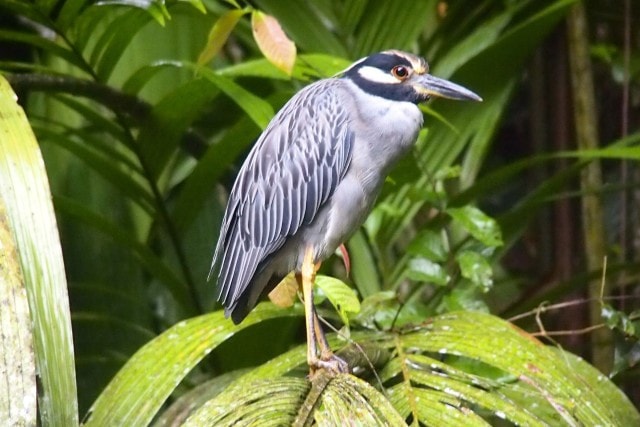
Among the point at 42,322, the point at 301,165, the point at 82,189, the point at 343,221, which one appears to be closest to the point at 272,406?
the point at 42,322

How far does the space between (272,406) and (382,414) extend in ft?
0.43

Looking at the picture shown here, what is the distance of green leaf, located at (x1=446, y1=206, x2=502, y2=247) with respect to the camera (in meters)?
1.55

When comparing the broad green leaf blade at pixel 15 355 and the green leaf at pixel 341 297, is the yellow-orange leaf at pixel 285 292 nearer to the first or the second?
the green leaf at pixel 341 297

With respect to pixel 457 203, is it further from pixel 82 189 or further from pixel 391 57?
pixel 82 189

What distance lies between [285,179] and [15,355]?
0.71 m

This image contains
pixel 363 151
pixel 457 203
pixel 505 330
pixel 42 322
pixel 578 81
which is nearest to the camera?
pixel 42 322

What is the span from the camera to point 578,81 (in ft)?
7.10

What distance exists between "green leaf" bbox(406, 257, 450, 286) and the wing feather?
0.22 metres

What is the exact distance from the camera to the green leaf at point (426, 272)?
60.9 inches

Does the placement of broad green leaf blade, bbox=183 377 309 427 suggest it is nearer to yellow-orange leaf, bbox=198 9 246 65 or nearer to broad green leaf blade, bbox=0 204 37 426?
broad green leaf blade, bbox=0 204 37 426

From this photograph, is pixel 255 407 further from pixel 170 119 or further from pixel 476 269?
pixel 170 119

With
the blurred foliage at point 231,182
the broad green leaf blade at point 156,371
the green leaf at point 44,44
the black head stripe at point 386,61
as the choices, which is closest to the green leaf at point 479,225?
the blurred foliage at point 231,182

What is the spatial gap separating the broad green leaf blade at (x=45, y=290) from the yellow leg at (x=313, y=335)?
379 millimetres

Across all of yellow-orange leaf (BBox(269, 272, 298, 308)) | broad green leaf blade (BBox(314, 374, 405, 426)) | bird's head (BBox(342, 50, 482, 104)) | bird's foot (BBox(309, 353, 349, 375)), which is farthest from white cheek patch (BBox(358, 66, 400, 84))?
broad green leaf blade (BBox(314, 374, 405, 426))
